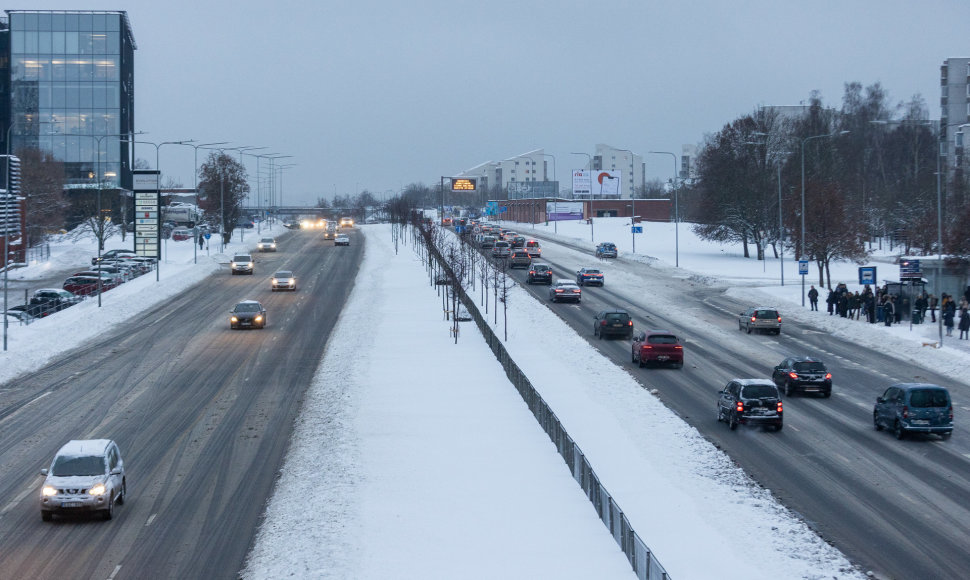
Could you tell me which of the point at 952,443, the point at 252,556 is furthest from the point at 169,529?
the point at 952,443

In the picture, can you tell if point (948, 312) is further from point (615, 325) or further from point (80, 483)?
point (80, 483)

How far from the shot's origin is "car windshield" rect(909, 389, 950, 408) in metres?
26.6

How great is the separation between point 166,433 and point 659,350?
18438 mm

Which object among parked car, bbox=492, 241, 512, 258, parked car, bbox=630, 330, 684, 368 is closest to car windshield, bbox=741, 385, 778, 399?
parked car, bbox=630, 330, 684, 368

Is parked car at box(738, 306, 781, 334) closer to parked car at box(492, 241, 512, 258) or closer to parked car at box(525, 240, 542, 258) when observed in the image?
parked car at box(492, 241, 512, 258)

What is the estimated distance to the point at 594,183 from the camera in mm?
158875

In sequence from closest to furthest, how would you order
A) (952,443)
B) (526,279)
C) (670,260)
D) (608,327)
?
(952,443)
(608,327)
(526,279)
(670,260)

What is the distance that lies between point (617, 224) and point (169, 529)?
123970 millimetres

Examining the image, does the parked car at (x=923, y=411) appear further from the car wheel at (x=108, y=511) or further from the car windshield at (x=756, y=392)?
the car wheel at (x=108, y=511)

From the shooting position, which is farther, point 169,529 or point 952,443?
point 952,443

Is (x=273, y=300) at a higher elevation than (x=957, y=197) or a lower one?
lower

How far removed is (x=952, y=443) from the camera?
26250mm

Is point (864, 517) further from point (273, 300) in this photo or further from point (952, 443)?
point (273, 300)

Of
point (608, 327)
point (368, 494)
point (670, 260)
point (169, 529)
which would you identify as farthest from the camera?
point (670, 260)
